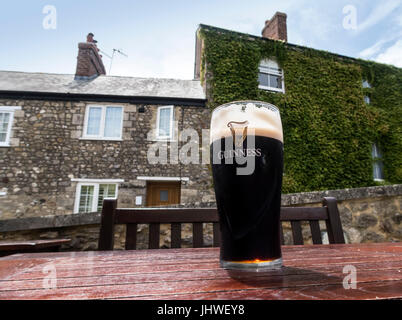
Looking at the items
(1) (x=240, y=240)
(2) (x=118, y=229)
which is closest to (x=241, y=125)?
(1) (x=240, y=240)

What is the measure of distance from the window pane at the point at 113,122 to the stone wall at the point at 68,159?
283 millimetres

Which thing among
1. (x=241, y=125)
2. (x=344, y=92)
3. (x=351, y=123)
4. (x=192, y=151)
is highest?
(x=344, y=92)

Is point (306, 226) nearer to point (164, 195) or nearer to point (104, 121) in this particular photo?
point (164, 195)

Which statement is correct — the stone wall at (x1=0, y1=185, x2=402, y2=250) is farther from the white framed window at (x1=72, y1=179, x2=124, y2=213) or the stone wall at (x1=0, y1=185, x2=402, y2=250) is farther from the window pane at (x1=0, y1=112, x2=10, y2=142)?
the window pane at (x1=0, y1=112, x2=10, y2=142)

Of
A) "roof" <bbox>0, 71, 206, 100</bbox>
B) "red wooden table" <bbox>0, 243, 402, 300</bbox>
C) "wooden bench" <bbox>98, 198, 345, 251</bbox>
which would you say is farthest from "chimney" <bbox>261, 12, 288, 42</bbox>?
"red wooden table" <bbox>0, 243, 402, 300</bbox>

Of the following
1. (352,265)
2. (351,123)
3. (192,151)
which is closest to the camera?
(352,265)

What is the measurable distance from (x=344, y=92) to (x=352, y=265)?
39.8ft

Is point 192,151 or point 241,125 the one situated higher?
point 192,151

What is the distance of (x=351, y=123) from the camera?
35.0 ft

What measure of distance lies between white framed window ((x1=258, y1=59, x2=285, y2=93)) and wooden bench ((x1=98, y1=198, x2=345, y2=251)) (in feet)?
30.3

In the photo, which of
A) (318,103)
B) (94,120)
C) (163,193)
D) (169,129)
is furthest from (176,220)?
(318,103)

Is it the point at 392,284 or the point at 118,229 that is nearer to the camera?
the point at 392,284

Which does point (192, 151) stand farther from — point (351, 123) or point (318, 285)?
Result: point (318, 285)

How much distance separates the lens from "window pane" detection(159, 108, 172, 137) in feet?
30.2
